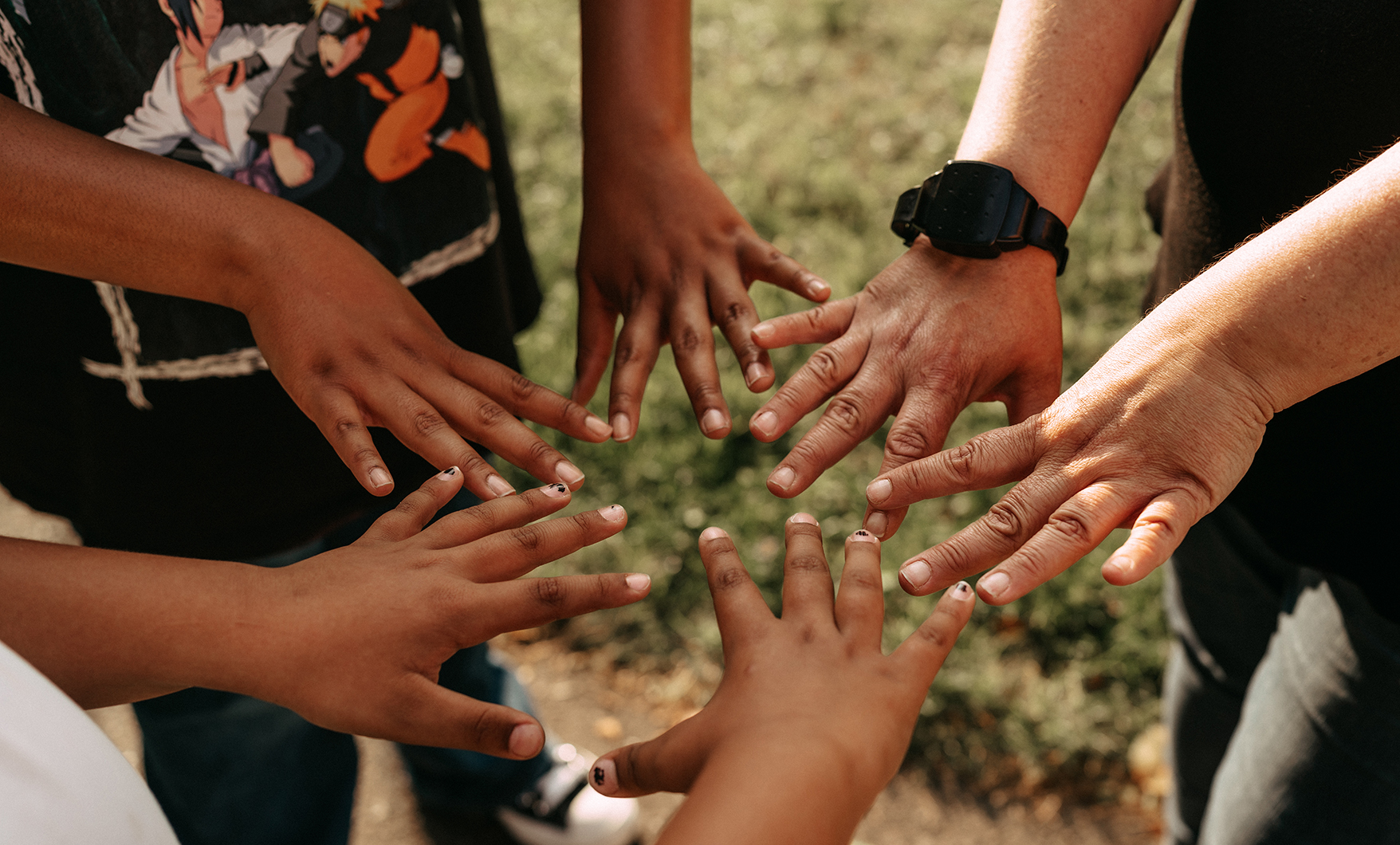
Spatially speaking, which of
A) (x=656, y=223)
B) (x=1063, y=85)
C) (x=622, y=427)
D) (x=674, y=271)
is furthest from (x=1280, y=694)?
(x=656, y=223)

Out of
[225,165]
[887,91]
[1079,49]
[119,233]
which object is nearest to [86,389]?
[119,233]

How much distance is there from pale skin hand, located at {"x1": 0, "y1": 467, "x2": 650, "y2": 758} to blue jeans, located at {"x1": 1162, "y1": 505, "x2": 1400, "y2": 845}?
1334 mm

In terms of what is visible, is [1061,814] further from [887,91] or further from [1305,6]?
[887,91]

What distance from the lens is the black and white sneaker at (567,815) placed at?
266 centimetres

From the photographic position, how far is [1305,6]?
148 cm

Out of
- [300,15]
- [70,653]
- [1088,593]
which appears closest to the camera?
[70,653]

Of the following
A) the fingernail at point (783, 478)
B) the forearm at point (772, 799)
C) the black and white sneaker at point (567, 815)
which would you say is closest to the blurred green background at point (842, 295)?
the black and white sneaker at point (567, 815)

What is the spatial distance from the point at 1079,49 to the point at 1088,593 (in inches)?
74.0

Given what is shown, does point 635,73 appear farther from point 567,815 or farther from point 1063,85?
point 567,815

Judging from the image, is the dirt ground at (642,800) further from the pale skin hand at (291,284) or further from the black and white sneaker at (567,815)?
Result: the pale skin hand at (291,284)

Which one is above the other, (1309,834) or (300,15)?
(300,15)

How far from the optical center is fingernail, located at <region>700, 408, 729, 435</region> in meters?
1.90

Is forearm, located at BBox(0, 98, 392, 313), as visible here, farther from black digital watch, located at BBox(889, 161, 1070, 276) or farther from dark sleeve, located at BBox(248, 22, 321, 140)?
black digital watch, located at BBox(889, 161, 1070, 276)

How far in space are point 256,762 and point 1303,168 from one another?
247cm
